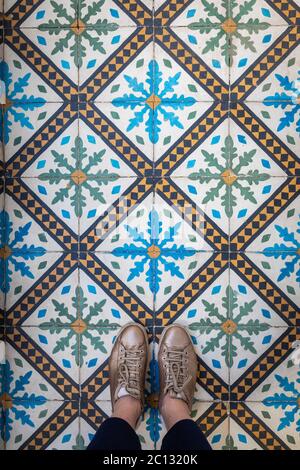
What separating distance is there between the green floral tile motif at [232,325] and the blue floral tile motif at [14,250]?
63 centimetres

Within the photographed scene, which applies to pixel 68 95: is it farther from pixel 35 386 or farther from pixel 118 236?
pixel 35 386

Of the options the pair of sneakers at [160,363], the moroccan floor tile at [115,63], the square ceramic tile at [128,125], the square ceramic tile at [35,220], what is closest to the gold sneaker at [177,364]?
the pair of sneakers at [160,363]

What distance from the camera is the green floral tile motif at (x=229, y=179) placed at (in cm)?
136

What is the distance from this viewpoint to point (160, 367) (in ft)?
4.42

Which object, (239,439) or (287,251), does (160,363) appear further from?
(287,251)

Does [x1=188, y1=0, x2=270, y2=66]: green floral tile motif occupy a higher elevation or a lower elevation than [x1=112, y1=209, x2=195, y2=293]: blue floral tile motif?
higher

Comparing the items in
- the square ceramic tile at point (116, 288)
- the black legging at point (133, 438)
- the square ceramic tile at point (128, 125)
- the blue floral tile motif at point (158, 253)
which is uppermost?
the square ceramic tile at point (128, 125)

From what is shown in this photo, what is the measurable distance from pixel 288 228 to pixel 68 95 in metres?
0.88

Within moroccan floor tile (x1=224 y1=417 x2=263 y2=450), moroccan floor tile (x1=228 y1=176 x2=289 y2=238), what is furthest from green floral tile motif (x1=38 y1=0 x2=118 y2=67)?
moroccan floor tile (x1=224 y1=417 x2=263 y2=450)

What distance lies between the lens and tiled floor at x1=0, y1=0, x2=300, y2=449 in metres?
1.35

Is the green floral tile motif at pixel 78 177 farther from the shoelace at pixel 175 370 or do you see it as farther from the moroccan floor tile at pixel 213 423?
the moroccan floor tile at pixel 213 423

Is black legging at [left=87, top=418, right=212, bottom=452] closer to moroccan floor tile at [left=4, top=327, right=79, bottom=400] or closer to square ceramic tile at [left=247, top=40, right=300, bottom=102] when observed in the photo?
moroccan floor tile at [left=4, top=327, right=79, bottom=400]

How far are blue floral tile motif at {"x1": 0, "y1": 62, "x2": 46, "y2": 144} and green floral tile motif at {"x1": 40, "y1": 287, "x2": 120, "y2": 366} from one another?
2.02 ft
